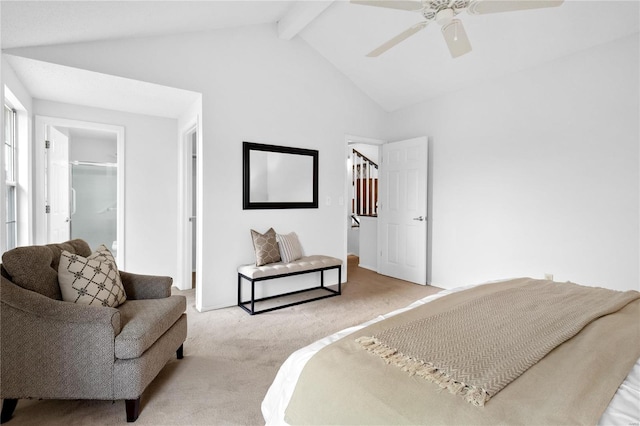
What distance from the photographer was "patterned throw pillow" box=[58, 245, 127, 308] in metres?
1.82

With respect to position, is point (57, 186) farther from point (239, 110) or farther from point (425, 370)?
point (425, 370)

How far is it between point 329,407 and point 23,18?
288cm

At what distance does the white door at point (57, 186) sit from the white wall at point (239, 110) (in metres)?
0.82

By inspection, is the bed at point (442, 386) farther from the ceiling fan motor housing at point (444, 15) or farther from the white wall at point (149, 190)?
the white wall at point (149, 190)

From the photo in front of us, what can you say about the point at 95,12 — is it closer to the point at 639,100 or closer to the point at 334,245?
the point at 334,245

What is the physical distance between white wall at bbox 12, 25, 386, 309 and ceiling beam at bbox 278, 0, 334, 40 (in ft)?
0.44

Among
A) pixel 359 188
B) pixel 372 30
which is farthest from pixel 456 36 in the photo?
pixel 359 188

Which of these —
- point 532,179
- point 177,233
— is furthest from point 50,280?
point 532,179

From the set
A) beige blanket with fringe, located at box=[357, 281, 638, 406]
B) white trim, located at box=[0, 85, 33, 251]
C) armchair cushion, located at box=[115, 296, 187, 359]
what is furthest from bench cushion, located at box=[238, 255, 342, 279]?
beige blanket with fringe, located at box=[357, 281, 638, 406]

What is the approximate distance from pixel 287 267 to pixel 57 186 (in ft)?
8.96

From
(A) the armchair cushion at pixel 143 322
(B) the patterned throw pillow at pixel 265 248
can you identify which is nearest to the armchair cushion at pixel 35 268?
(A) the armchair cushion at pixel 143 322

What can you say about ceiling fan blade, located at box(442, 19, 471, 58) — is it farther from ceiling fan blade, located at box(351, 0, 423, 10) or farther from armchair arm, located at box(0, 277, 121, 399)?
armchair arm, located at box(0, 277, 121, 399)

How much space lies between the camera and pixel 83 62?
272 cm

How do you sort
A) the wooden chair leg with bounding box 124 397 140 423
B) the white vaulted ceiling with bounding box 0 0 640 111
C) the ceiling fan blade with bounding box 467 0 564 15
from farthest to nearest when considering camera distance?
the white vaulted ceiling with bounding box 0 0 640 111 → the ceiling fan blade with bounding box 467 0 564 15 → the wooden chair leg with bounding box 124 397 140 423
